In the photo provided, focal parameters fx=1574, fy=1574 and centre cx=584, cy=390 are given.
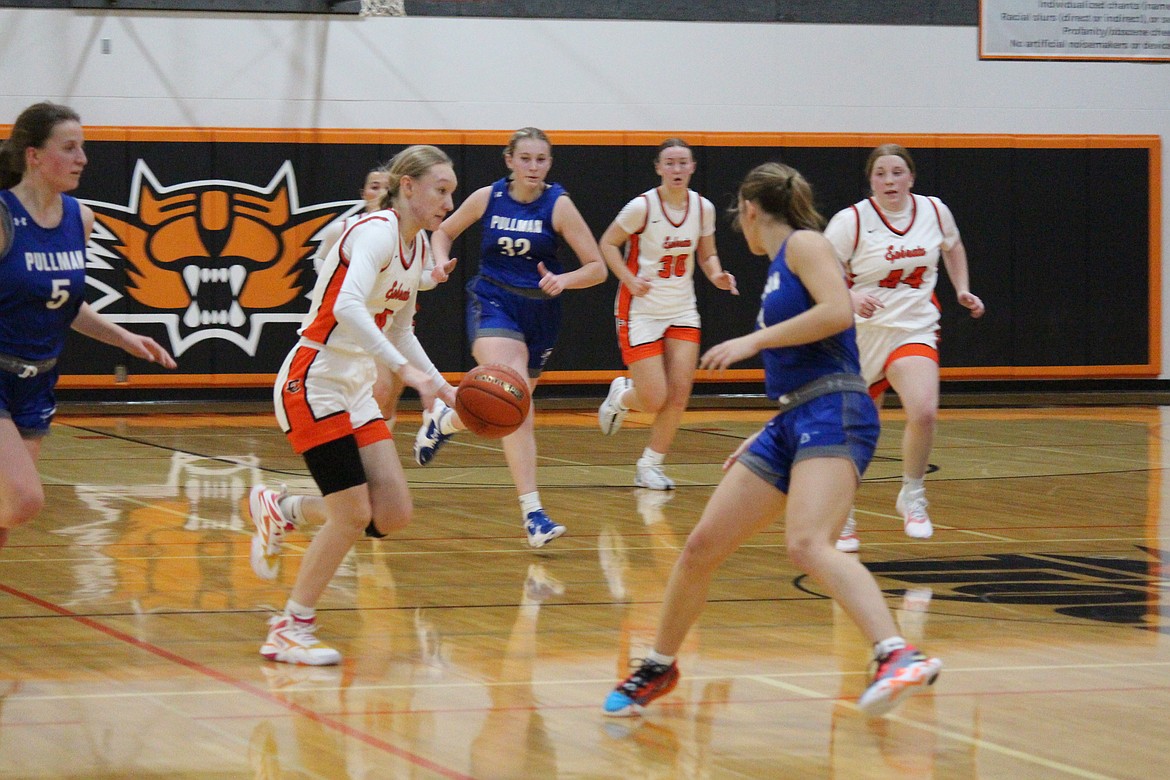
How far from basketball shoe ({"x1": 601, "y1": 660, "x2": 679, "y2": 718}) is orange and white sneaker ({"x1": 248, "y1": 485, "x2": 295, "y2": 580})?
187 centimetres

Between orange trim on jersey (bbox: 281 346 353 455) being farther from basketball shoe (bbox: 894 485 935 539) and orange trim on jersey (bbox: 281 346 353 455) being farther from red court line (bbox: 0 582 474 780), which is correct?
basketball shoe (bbox: 894 485 935 539)

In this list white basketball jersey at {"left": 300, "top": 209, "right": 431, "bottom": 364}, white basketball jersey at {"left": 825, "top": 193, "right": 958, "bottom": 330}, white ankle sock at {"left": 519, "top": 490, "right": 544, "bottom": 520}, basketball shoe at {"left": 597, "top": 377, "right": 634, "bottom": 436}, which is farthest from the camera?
basketball shoe at {"left": 597, "top": 377, "right": 634, "bottom": 436}

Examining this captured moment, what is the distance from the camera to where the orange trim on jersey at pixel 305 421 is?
5.02 meters

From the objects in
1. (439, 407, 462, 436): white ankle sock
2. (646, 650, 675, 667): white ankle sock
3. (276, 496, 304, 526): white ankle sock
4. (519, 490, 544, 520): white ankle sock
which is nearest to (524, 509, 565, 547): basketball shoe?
(519, 490, 544, 520): white ankle sock

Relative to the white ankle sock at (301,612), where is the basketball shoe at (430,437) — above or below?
above

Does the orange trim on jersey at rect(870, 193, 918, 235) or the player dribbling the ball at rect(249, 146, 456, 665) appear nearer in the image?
the player dribbling the ball at rect(249, 146, 456, 665)

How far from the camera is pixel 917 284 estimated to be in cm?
768

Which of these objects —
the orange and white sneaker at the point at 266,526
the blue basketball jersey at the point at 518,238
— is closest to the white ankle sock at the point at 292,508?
the orange and white sneaker at the point at 266,526

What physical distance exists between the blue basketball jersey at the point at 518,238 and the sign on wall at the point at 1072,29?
382 inches

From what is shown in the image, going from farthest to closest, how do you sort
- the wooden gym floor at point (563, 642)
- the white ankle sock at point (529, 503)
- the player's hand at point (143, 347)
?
the white ankle sock at point (529, 503) → the player's hand at point (143, 347) → the wooden gym floor at point (563, 642)

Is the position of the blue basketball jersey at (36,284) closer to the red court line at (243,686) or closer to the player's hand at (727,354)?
the red court line at (243,686)

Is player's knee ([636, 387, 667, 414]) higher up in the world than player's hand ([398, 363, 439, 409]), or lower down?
higher up

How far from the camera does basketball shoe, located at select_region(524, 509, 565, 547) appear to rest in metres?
7.23

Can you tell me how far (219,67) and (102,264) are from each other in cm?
216
